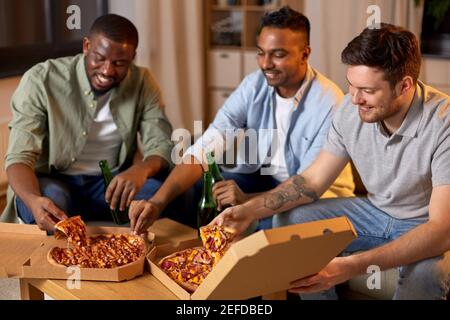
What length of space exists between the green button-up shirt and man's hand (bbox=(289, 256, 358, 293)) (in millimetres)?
1040

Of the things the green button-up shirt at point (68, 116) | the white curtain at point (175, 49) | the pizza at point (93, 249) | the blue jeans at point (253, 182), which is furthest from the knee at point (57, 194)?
the white curtain at point (175, 49)

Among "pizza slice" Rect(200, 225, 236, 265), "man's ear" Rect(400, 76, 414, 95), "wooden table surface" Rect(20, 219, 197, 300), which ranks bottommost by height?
"wooden table surface" Rect(20, 219, 197, 300)

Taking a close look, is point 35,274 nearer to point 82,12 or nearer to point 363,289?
point 363,289

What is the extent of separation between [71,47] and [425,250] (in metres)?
3.06

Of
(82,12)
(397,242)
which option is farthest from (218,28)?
(397,242)

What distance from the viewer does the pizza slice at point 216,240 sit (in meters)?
1.67

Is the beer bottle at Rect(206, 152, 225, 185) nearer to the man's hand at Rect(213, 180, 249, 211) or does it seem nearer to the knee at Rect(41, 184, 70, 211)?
the man's hand at Rect(213, 180, 249, 211)

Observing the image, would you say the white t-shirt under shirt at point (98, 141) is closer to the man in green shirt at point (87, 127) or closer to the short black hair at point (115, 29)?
the man in green shirt at point (87, 127)

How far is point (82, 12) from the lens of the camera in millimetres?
4426

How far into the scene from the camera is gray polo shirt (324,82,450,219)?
5.97 feet

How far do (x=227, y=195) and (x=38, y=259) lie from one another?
64 cm

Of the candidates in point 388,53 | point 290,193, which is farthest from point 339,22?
point 388,53

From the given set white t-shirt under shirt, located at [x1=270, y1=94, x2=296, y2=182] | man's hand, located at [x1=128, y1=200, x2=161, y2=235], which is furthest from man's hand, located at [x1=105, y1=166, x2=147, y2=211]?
white t-shirt under shirt, located at [x1=270, y1=94, x2=296, y2=182]

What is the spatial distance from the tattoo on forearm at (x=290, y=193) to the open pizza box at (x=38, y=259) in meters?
0.43
